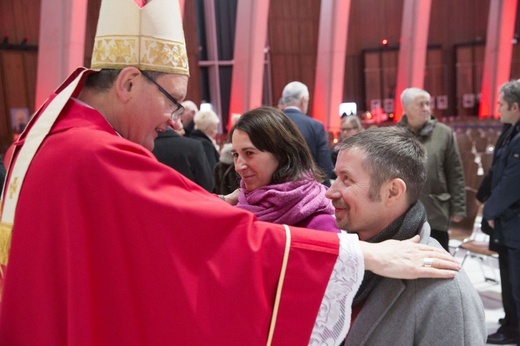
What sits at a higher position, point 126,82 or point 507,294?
point 126,82

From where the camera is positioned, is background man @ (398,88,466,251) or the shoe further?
background man @ (398,88,466,251)

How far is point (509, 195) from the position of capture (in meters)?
3.93

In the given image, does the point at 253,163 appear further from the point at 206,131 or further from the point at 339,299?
the point at 206,131

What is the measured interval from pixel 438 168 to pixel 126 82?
3.23 m

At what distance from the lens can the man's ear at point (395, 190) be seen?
1.69 m

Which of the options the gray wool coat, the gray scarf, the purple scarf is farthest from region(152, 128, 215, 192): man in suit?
the gray wool coat

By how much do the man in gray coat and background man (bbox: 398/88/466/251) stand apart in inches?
117

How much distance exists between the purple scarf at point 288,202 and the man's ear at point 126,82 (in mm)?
706

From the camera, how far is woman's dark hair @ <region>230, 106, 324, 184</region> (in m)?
2.51

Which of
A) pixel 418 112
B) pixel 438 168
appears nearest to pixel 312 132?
pixel 418 112

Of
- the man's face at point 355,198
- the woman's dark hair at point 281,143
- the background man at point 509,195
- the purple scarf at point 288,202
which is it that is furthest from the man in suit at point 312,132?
the man's face at point 355,198

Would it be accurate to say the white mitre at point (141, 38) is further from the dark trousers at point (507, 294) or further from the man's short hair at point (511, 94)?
the dark trousers at point (507, 294)

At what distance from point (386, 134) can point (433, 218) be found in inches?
121

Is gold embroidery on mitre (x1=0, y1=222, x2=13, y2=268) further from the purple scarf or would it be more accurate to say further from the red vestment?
the purple scarf
